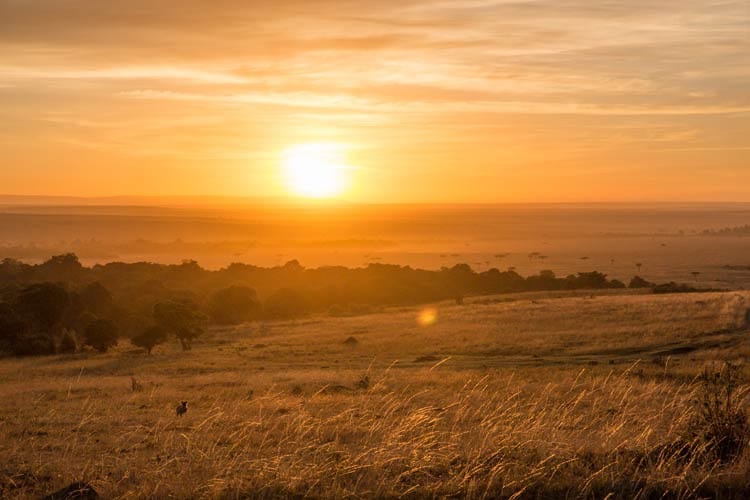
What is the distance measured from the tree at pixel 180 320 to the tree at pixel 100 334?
2.67 meters

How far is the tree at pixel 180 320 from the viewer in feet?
139

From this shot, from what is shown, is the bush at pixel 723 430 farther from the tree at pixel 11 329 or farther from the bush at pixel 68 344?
the tree at pixel 11 329

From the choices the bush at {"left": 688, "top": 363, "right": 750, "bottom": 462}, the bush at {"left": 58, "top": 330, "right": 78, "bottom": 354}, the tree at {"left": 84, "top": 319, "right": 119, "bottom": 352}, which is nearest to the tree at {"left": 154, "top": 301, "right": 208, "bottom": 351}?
the tree at {"left": 84, "top": 319, "right": 119, "bottom": 352}

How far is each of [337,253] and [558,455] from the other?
151m

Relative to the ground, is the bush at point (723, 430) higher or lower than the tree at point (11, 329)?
higher

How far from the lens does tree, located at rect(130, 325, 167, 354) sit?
41344 millimetres

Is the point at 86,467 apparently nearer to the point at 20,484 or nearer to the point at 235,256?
the point at 20,484

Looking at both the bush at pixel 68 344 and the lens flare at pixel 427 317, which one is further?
the lens flare at pixel 427 317

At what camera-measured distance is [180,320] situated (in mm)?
42844

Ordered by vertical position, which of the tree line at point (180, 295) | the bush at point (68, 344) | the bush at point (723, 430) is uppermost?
the bush at point (723, 430)

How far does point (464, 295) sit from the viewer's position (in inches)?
2827

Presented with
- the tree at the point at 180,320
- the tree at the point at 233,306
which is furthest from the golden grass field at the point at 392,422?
the tree at the point at 233,306

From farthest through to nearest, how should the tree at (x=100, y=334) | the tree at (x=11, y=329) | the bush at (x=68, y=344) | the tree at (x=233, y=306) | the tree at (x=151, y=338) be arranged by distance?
the tree at (x=233, y=306), the bush at (x=68, y=344), the tree at (x=11, y=329), the tree at (x=100, y=334), the tree at (x=151, y=338)

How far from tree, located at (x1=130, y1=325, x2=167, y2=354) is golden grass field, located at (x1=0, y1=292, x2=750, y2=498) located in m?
3.15
